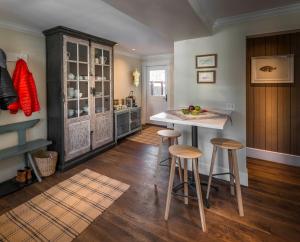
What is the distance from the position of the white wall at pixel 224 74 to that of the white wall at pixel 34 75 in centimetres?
222

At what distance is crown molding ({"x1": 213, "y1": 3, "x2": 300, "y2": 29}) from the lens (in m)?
2.17

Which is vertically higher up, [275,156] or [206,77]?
[206,77]

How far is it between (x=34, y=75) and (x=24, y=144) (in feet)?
3.60

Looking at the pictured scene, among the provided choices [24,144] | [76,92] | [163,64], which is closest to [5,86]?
[24,144]

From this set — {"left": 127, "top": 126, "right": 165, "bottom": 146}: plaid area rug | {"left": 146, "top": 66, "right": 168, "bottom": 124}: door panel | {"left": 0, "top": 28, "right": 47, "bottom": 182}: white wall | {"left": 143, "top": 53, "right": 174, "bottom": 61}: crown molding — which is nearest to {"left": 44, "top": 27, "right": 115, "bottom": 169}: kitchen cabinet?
{"left": 0, "top": 28, "right": 47, "bottom": 182}: white wall

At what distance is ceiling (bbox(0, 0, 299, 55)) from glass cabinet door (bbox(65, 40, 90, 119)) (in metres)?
0.38

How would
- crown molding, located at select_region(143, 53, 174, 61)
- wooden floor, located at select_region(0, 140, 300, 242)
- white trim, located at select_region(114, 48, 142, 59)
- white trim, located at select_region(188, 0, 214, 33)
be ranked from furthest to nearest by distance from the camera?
crown molding, located at select_region(143, 53, 174, 61)
white trim, located at select_region(114, 48, 142, 59)
white trim, located at select_region(188, 0, 214, 33)
wooden floor, located at select_region(0, 140, 300, 242)

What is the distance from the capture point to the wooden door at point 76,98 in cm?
307

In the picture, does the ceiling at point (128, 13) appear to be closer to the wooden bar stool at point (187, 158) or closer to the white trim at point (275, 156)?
the wooden bar stool at point (187, 158)

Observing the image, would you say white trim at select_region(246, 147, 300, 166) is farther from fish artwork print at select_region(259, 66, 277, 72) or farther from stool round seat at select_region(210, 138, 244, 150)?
stool round seat at select_region(210, 138, 244, 150)

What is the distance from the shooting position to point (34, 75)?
9.84 ft

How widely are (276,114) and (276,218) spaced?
189cm

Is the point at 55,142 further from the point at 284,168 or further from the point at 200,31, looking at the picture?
the point at 284,168

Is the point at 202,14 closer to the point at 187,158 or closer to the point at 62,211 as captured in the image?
the point at 187,158
